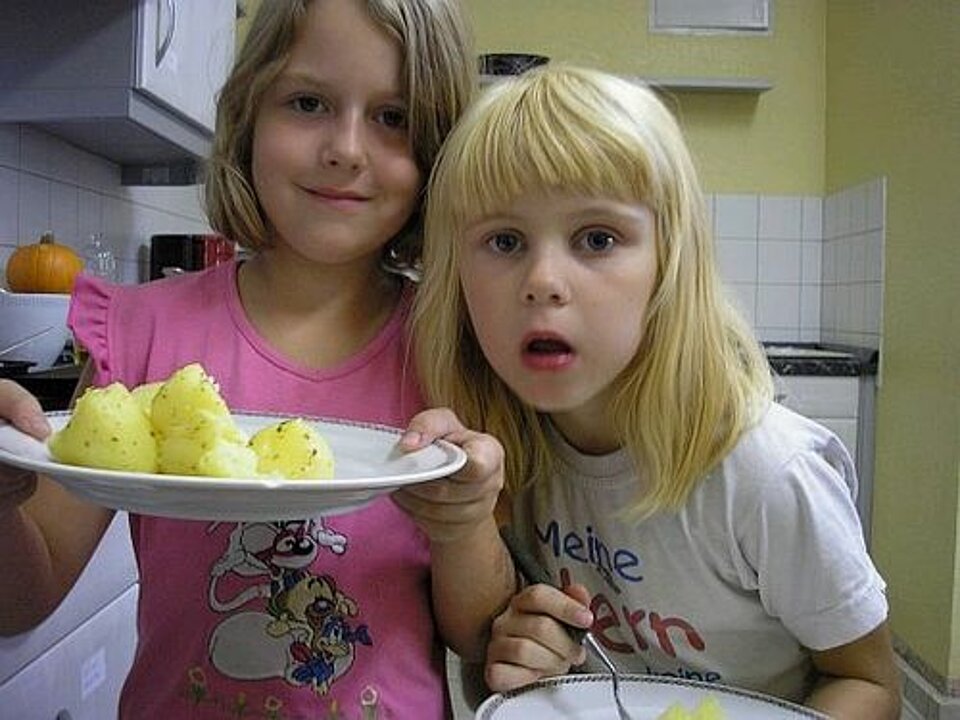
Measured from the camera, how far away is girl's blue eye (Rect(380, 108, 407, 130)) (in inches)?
33.2

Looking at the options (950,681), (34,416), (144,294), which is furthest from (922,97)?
(34,416)

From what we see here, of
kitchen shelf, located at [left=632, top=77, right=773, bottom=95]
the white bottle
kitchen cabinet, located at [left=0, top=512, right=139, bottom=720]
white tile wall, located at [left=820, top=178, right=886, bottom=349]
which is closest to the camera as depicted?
kitchen cabinet, located at [left=0, top=512, right=139, bottom=720]

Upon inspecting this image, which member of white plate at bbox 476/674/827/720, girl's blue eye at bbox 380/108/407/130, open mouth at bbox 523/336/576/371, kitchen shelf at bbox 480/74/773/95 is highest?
kitchen shelf at bbox 480/74/773/95

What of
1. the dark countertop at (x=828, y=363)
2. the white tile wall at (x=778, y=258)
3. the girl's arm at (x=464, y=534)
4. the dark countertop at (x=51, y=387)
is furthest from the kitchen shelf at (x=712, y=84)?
the girl's arm at (x=464, y=534)

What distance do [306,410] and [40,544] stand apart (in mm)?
238

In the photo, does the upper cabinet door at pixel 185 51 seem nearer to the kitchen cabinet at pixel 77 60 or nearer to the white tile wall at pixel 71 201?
the kitchen cabinet at pixel 77 60

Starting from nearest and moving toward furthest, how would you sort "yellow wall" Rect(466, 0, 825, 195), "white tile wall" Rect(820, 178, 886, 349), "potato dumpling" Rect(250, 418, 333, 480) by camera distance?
"potato dumpling" Rect(250, 418, 333, 480)
"white tile wall" Rect(820, 178, 886, 349)
"yellow wall" Rect(466, 0, 825, 195)

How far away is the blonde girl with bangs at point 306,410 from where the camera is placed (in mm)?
803

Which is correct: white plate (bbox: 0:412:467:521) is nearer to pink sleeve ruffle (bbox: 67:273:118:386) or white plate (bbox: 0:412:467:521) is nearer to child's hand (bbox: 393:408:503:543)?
child's hand (bbox: 393:408:503:543)

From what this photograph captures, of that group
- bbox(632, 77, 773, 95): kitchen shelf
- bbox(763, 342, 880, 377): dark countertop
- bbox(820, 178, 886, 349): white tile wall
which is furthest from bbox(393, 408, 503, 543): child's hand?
bbox(632, 77, 773, 95): kitchen shelf

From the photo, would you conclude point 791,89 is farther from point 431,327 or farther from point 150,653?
point 150,653

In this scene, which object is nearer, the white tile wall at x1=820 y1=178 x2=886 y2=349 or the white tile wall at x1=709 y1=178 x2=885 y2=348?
the white tile wall at x1=820 y1=178 x2=886 y2=349

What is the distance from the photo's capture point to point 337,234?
833mm

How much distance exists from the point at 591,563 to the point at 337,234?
39 cm
